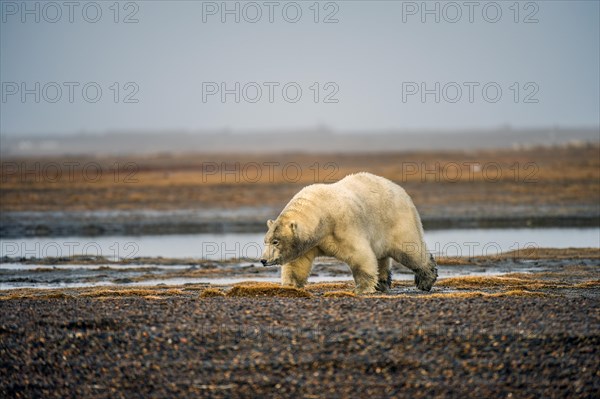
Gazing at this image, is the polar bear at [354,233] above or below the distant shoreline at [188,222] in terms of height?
above

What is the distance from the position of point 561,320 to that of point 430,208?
30.5 m

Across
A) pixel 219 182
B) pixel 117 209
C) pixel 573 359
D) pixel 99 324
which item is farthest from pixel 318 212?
pixel 219 182

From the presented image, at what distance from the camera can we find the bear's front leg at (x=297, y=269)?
17422mm

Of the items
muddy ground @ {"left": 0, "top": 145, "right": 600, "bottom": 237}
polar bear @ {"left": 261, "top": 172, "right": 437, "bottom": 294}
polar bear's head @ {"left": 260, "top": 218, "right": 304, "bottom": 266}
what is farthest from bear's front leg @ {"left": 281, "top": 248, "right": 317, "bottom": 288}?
muddy ground @ {"left": 0, "top": 145, "right": 600, "bottom": 237}

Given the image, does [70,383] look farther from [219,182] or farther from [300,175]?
[300,175]

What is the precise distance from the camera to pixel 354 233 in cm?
1706

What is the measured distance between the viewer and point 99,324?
13.3 meters

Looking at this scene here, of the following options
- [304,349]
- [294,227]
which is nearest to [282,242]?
[294,227]

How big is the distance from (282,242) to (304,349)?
451 cm

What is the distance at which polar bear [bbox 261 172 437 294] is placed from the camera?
1681cm

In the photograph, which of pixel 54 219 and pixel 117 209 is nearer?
pixel 54 219

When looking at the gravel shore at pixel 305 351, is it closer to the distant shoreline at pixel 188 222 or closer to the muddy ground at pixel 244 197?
the distant shoreline at pixel 188 222

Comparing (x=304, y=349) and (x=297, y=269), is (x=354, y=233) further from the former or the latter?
(x=304, y=349)

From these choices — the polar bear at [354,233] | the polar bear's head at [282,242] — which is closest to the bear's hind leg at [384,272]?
the polar bear at [354,233]
